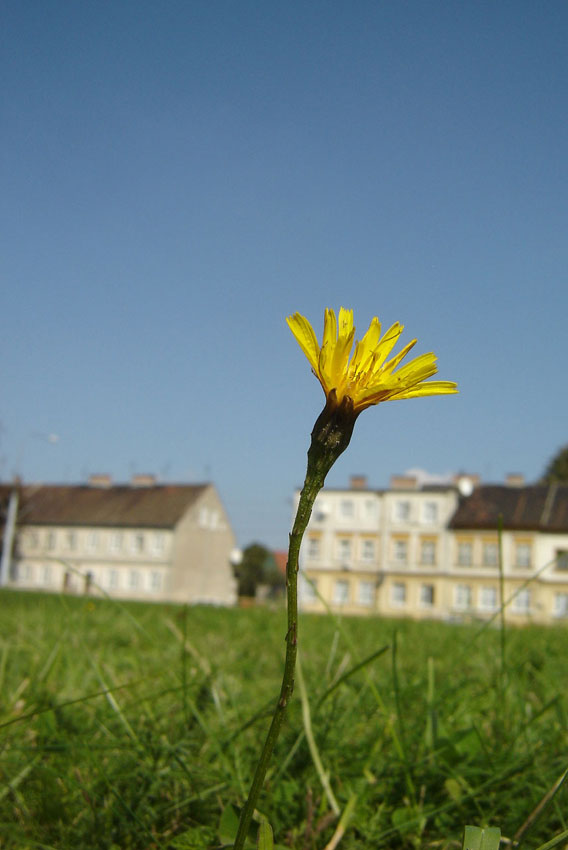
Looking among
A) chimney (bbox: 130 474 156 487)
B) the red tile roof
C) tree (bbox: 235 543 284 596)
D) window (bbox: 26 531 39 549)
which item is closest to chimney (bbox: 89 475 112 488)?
chimney (bbox: 130 474 156 487)

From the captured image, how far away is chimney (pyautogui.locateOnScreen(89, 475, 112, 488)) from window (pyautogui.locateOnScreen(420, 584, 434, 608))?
2246 cm

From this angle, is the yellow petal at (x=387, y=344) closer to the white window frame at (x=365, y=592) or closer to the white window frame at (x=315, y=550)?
the white window frame at (x=365, y=592)

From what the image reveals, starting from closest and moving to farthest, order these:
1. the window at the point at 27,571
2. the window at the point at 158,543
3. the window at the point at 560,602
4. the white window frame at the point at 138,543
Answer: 1. the window at the point at 560,602
2. the window at the point at 158,543
3. the white window frame at the point at 138,543
4. the window at the point at 27,571

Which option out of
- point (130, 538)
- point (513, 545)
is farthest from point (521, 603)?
point (130, 538)

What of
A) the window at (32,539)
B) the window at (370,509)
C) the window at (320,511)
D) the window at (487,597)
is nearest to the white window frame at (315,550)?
the window at (320,511)

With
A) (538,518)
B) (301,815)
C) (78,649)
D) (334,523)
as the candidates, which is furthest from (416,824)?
(334,523)

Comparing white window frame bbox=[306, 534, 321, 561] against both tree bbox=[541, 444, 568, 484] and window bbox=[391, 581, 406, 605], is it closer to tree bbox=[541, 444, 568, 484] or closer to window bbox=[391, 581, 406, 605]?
window bbox=[391, 581, 406, 605]

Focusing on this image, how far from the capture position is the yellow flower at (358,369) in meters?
0.69

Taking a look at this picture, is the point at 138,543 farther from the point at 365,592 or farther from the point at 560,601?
the point at 560,601

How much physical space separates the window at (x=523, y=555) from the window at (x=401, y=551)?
21.6ft

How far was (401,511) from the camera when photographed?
48500 millimetres

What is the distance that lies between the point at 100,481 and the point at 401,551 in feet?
70.4

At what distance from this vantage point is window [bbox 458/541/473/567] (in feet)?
151

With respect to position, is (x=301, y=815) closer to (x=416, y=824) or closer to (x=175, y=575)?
(x=416, y=824)
